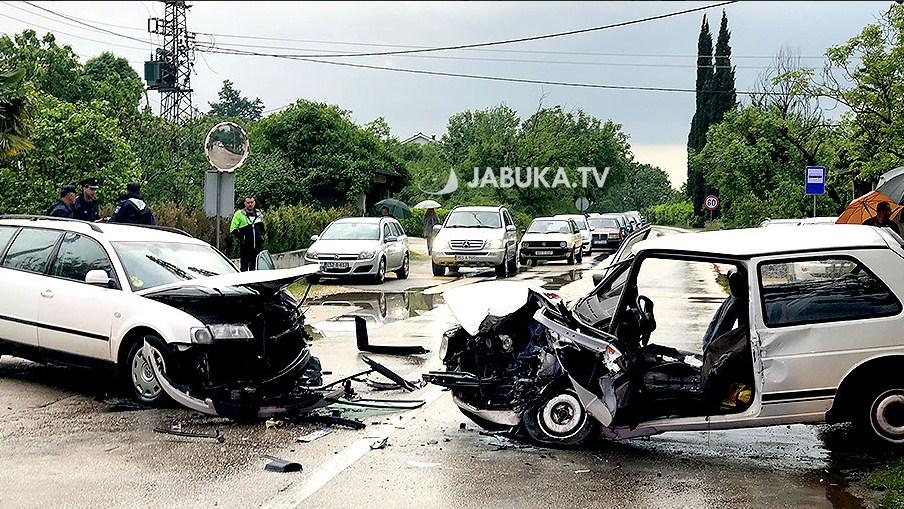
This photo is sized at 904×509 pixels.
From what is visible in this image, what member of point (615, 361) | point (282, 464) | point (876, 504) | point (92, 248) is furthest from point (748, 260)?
point (92, 248)

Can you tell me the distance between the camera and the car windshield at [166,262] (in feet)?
29.0

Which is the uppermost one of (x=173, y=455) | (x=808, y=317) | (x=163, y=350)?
(x=808, y=317)

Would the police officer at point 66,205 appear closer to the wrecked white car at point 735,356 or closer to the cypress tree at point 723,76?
the wrecked white car at point 735,356

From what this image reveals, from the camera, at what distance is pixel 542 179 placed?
53.8 metres

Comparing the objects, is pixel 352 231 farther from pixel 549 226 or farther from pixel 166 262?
pixel 166 262

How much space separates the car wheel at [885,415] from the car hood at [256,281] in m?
4.58

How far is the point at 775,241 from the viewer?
23.4 feet

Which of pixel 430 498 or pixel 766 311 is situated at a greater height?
pixel 766 311

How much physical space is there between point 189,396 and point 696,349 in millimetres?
6841

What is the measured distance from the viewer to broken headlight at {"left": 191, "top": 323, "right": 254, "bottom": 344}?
778 centimetres

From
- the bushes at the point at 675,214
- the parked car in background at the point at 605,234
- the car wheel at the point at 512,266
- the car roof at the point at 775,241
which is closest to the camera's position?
the car roof at the point at 775,241

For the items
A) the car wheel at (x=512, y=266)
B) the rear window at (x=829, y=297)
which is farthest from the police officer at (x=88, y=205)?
the car wheel at (x=512, y=266)

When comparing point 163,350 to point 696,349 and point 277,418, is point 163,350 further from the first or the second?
point 696,349

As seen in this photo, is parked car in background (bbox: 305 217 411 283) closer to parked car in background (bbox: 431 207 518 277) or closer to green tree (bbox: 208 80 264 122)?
parked car in background (bbox: 431 207 518 277)
